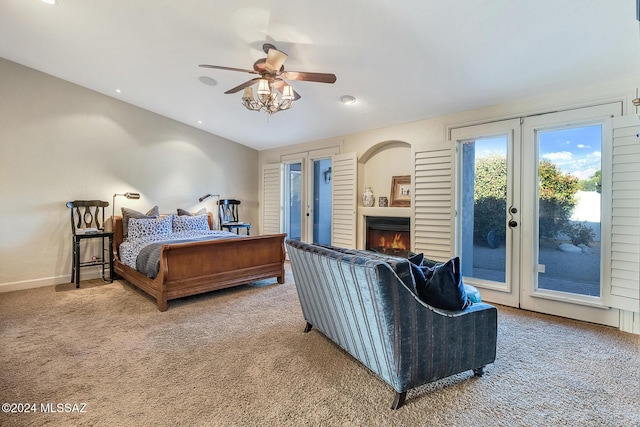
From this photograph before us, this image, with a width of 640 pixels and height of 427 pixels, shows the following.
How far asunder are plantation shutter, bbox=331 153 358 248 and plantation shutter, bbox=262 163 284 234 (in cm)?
142

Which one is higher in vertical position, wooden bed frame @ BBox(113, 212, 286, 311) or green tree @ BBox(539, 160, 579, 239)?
green tree @ BBox(539, 160, 579, 239)

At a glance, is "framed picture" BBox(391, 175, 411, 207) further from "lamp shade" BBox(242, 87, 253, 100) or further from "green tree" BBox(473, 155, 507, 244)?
"lamp shade" BBox(242, 87, 253, 100)

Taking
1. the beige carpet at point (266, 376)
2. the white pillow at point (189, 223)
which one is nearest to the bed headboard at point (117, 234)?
the white pillow at point (189, 223)

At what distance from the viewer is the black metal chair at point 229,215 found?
6043mm

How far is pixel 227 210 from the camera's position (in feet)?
20.9

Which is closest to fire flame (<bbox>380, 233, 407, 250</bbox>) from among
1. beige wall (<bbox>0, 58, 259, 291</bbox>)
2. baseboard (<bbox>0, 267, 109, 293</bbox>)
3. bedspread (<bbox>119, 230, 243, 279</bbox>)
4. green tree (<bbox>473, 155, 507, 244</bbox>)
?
green tree (<bbox>473, 155, 507, 244</bbox>)

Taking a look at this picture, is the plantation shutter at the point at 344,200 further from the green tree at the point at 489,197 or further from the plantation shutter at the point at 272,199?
the green tree at the point at 489,197

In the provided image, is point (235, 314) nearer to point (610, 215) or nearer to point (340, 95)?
point (340, 95)

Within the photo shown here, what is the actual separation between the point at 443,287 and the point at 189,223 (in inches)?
178

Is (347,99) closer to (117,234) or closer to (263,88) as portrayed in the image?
(263,88)

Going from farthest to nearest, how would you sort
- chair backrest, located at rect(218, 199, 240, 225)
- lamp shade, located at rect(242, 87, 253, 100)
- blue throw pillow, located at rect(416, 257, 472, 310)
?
chair backrest, located at rect(218, 199, 240, 225) → lamp shade, located at rect(242, 87, 253, 100) → blue throw pillow, located at rect(416, 257, 472, 310)

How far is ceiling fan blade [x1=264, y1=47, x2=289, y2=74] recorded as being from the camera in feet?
8.42

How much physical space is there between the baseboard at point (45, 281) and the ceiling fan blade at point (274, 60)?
4.32 meters

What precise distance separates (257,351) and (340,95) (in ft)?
10.2
